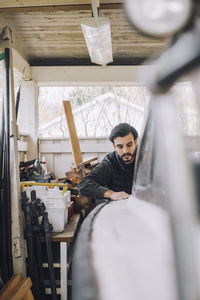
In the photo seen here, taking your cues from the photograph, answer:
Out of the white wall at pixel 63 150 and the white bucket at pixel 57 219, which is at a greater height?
the white wall at pixel 63 150

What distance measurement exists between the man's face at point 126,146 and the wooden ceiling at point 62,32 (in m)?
0.98

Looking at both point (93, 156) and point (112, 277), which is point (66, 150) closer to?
point (93, 156)

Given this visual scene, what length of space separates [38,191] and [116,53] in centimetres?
216

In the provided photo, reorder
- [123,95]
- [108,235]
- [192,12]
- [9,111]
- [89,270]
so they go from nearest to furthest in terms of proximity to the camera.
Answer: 1. [192,12]
2. [89,270]
3. [108,235]
4. [9,111]
5. [123,95]

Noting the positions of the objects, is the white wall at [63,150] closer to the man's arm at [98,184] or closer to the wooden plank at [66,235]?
the man's arm at [98,184]

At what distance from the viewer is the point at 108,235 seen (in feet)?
2.12

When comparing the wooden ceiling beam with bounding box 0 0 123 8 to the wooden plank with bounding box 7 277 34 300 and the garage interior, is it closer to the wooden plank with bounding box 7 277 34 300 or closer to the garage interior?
the garage interior

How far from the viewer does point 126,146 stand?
241 cm

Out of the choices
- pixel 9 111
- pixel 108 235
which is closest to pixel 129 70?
pixel 9 111

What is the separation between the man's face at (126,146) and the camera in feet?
7.86

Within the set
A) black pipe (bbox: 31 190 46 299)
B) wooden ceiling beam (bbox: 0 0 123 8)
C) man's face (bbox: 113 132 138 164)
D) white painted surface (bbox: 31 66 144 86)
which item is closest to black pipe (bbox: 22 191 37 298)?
black pipe (bbox: 31 190 46 299)

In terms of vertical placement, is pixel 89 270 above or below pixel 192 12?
A: below

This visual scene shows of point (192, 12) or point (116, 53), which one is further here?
point (116, 53)

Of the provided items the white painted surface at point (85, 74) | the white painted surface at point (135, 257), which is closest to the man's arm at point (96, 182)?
the white painted surface at point (85, 74)
